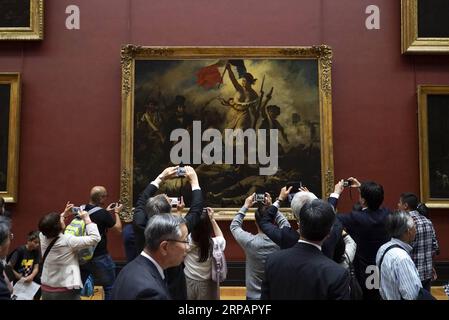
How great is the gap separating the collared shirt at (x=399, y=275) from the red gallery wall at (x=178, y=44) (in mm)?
5476

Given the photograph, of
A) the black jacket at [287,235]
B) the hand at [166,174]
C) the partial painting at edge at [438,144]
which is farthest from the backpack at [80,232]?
the partial painting at edge at [438,144]

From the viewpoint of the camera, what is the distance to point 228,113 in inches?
358

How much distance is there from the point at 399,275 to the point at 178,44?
6.85m

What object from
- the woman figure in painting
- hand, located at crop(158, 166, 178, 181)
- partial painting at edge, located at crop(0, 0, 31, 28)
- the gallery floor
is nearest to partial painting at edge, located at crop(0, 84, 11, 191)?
partial painting at edge, located at crop(0, 0, 31, 28)

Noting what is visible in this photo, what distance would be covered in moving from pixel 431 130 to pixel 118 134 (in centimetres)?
585

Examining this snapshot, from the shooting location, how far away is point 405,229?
3648 mm

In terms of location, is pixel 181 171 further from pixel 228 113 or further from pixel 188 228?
pixel 228 113

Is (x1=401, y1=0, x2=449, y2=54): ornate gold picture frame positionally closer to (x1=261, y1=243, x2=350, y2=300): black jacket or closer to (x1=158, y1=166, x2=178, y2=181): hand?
(x1=158, y1=166, x2=178, y2=181): hand

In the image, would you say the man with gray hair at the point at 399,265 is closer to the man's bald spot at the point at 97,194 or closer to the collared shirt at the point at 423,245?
the collared shirt at the point at 423,245

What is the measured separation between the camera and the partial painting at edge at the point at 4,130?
8898 millimetres

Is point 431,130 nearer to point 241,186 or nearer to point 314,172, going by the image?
point 314,172

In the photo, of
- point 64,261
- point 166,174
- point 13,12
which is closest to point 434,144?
point 166,174

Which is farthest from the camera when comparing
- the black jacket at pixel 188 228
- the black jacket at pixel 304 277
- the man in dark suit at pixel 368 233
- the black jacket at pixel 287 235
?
the man in dark suit at pixel 368 233

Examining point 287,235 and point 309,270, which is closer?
point 309,270
